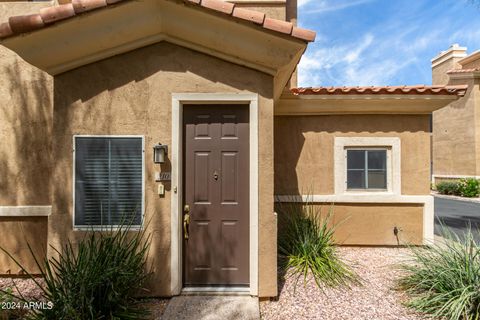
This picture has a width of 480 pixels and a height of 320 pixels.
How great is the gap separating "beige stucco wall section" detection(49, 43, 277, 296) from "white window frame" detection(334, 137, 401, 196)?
3103mm

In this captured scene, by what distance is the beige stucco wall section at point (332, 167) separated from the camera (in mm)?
6582

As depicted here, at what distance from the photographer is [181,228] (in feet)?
14.1

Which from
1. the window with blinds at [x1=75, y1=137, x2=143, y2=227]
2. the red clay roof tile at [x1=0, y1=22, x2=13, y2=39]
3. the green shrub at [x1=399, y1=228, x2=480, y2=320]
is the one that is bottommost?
the green shrub at [x1=399, y1=228, x2=480, y2=320]

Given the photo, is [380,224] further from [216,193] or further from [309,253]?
[216,193]

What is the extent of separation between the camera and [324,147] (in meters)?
6.68

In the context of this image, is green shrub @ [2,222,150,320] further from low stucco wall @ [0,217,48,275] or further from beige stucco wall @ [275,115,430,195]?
beige stucco wall @ [275,115,430,195]

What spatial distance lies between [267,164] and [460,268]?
3169 mm

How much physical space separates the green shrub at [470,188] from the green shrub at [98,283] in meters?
20.5

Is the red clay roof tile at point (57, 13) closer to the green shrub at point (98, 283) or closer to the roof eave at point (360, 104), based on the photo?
the green shrub at point (98, 283)

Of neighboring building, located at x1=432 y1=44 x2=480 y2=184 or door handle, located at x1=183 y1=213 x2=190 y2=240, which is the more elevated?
neighboring building, located at x1=432 y1=44 x2=480 y2=184

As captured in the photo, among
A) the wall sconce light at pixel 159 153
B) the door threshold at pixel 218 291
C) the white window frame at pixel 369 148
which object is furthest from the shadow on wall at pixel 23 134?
the white window frame at pixel 369 148

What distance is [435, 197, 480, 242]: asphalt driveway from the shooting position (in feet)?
29.8

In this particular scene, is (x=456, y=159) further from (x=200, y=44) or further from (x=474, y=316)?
(x=200, y=44)

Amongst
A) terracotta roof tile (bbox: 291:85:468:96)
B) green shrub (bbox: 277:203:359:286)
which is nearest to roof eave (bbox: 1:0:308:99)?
terracotta roof tile (bbox: 291:85:468:96)
